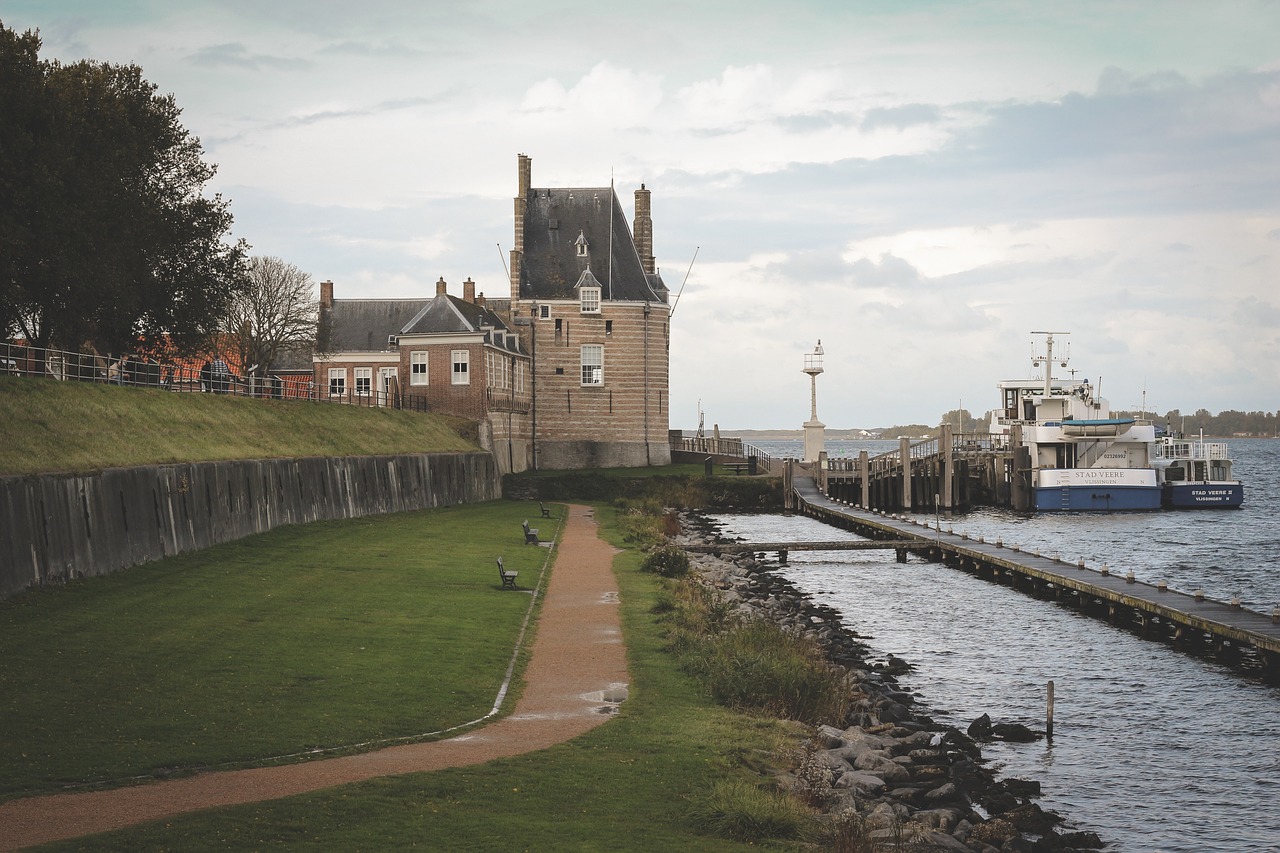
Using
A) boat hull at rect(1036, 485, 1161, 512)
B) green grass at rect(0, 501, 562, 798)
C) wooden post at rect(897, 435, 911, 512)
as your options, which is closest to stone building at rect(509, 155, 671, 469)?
wooden post at rect(897, 435, 911, 512)

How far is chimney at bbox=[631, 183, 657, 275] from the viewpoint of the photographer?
90125mm

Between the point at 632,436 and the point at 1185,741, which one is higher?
the point at 632,436

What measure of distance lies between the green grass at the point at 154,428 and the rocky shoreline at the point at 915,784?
57.7ft

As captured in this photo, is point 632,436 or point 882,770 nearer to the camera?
point 882,770

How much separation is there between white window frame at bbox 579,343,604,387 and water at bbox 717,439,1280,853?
34.0 metres

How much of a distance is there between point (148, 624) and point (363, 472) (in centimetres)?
2676

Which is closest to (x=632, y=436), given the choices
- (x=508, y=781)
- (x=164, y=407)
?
(x=164, y=407)

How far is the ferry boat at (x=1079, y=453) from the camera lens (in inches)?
3191

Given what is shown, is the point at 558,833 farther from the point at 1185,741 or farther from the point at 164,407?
the point at 164,407

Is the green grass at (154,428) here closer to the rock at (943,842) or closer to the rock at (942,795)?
the rock at (942,795)

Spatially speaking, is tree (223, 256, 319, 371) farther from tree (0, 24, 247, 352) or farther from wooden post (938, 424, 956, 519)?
wooden post (938, 424, 956, 519)

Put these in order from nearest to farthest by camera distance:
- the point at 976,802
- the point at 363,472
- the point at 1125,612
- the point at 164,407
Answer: the point at 976,802
the point at 1125,612
the point at 164,407
the point at 363,472

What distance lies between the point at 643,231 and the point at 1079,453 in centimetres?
3305

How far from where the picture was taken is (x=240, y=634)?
23.2 meters
